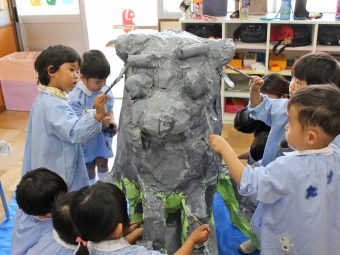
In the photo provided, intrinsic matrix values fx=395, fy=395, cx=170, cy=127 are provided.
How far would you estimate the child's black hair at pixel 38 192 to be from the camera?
121 cm

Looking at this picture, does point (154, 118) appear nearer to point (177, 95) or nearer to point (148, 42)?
point (177, 95)

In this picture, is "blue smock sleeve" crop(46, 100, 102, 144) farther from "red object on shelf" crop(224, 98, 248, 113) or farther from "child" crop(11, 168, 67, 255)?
"red object on shelf" crop(224, 98, 248, 113)

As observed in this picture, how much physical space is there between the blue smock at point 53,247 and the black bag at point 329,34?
2.52 m

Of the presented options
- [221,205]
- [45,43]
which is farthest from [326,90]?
[45,43]

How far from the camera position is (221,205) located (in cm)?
215

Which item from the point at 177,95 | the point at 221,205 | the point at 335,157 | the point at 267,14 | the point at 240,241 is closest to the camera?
the point at 335,157

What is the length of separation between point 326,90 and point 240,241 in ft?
3.56

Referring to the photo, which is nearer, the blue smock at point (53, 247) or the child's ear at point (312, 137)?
the child's ear at point (312, 137)

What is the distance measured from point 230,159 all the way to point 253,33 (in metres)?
2.15

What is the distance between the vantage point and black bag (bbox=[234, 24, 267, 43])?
3.03m

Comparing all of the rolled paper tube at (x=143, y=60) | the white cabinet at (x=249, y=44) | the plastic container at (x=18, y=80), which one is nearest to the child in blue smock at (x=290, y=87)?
the rolled paper tube at (x=143, y=60)

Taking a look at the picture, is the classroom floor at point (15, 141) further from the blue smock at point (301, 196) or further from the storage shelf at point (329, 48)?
the blue smock at point (301, 196)

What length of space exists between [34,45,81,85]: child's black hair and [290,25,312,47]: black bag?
6.52 feet

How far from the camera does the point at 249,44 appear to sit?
3.06 metres
